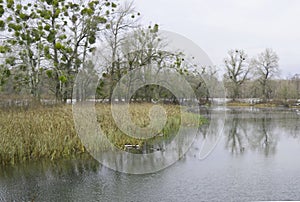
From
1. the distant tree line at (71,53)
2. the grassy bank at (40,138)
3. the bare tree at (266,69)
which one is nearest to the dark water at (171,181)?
the grassy bank at (40,138)

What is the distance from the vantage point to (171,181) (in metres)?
4.98

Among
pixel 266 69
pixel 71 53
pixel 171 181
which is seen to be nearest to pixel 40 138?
pixel 171 181

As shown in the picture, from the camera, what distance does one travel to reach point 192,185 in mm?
4707

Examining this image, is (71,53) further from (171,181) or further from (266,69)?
(266,69)

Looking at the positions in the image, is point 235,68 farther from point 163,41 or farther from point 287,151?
point 287,151

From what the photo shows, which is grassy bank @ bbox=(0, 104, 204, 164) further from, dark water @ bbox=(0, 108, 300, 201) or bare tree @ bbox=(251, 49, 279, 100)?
bare tree @ bbox=(251, 49, 279, 100)

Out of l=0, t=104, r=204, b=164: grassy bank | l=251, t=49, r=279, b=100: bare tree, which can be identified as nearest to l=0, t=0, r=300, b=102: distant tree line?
l=0, t=104, r=204, b=164: grassy bank

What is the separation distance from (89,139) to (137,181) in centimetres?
244

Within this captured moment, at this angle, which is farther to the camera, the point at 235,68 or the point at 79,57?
the point at 235,68

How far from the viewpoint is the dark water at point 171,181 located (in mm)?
4270

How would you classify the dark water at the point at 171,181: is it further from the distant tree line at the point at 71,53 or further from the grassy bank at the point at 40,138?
the distant tree line at the point at 71,53

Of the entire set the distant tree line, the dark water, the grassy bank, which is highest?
the distant tree line

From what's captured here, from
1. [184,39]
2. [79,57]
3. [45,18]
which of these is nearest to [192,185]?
[184,39]

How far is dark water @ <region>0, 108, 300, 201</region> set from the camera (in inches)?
168
